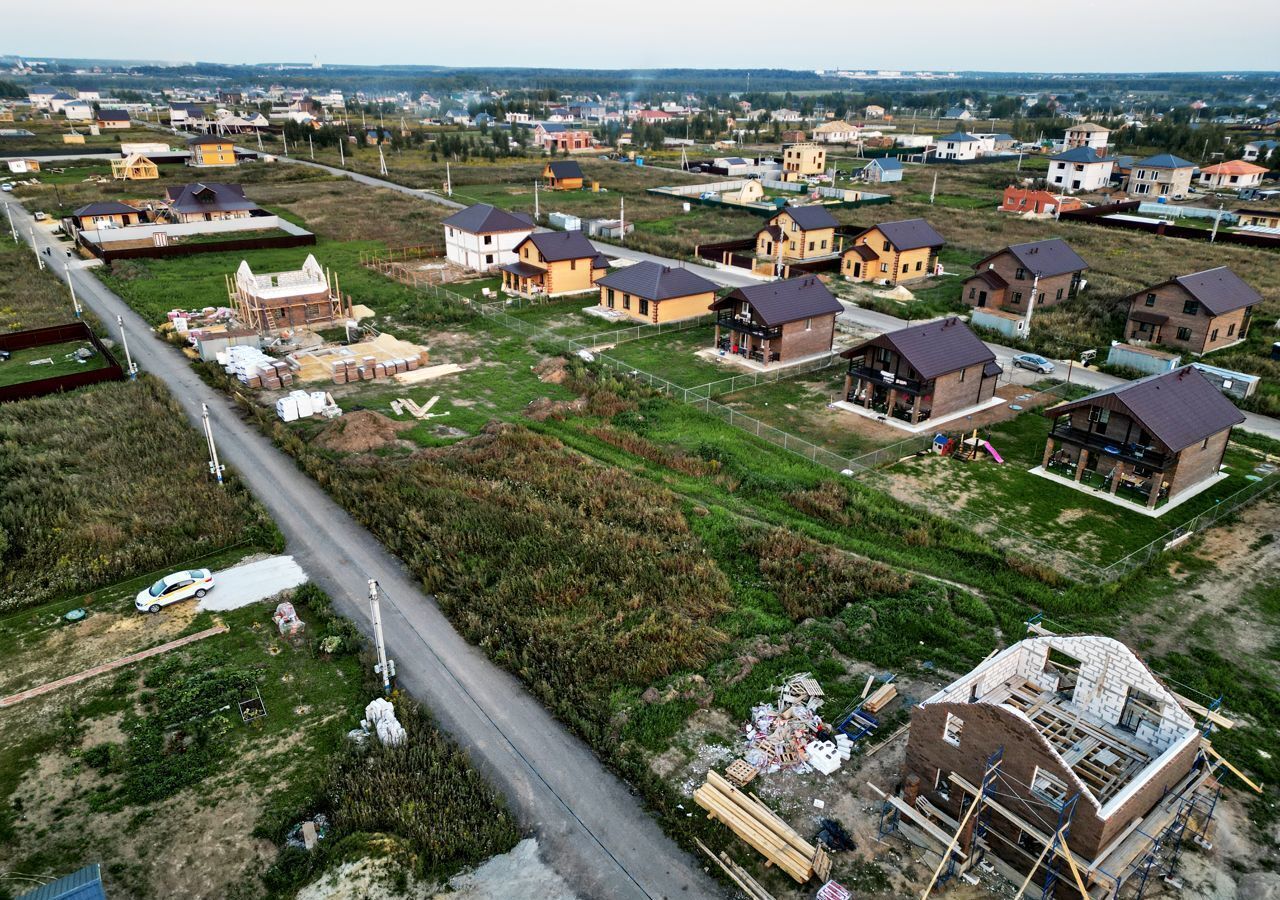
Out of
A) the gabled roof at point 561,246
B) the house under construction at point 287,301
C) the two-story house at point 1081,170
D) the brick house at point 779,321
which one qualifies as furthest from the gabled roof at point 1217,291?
the two-story house at point 1081,170

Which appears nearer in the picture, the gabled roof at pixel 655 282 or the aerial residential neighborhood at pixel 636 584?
the aerial residential neighborhood at pixel 636 584

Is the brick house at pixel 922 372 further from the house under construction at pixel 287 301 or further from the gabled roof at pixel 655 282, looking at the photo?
the house under construction at pixel 287 301

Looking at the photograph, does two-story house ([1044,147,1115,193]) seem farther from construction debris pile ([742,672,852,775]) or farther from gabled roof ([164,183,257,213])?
construction debris pile ([742,672,852,775])

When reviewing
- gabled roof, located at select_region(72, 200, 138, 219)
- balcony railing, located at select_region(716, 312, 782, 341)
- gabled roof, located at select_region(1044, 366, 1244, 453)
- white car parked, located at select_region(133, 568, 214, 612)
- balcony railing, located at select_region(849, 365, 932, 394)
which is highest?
gabled roof, located at select_region(72, 200, 138, 219)

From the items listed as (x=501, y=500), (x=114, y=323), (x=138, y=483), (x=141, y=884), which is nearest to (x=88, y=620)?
(x=138, y=483)

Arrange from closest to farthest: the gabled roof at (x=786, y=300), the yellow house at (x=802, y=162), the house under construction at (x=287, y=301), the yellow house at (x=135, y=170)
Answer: the gabled roof at (x=786, y=300) → the house under construction at (x=287, y=301) → the yellow house at (x=135, y=170) → the yellow house at (x=802, y=162)

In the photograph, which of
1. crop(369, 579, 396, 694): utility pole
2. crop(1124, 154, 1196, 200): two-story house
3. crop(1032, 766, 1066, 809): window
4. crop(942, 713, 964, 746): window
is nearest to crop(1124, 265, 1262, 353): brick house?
crop(942, 713, 964, 746): window

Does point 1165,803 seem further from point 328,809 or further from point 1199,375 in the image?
point 1199,375
